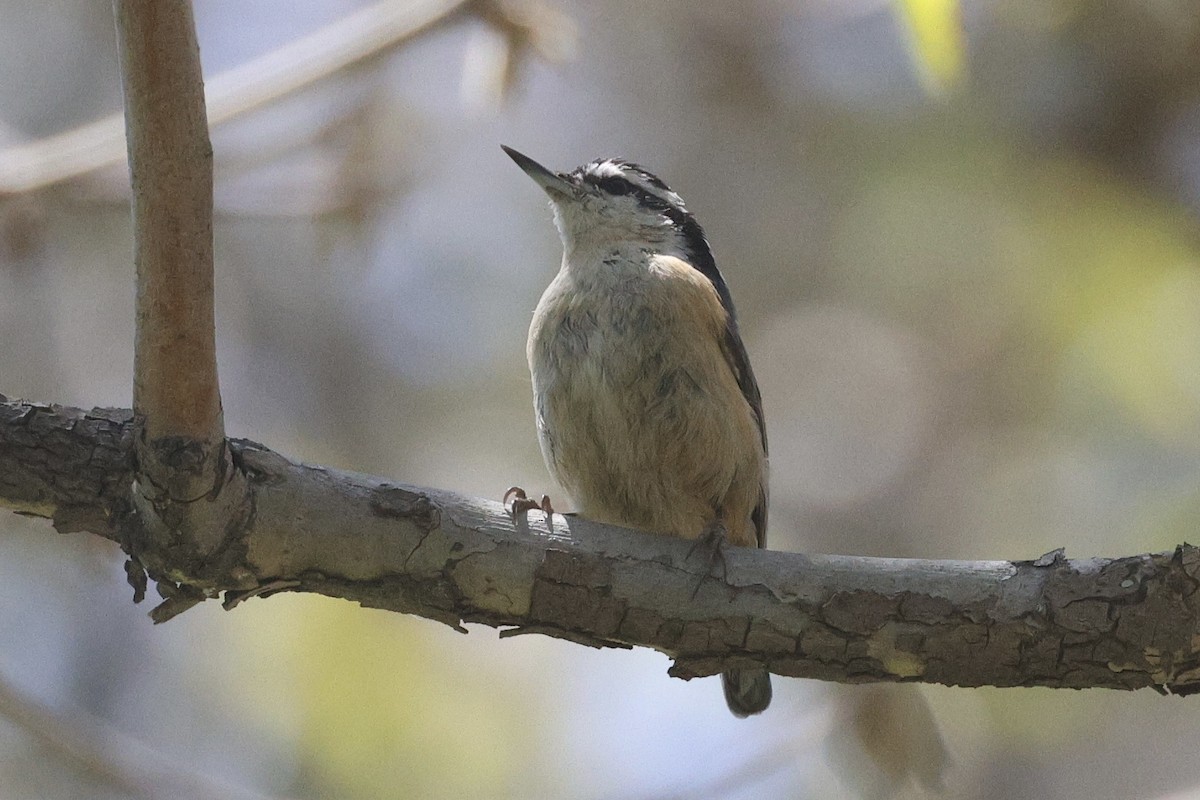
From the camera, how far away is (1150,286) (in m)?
5.07

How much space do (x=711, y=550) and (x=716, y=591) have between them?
0.14m

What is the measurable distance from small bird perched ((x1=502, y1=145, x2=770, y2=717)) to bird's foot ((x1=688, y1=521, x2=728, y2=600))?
625 millimetres

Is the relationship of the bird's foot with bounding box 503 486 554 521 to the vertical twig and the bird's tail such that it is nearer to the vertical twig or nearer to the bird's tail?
the vertical twig

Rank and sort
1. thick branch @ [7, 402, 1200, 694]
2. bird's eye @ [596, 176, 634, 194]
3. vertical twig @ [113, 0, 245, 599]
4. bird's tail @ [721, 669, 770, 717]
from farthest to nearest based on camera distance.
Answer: bird's eye @ [596, 176, 634, 194], bird's tail @ [721, 669, 770, 717], thick branch @ [7, 402, 1200, 694], vertical twig @ [113, 0, 245, 599]

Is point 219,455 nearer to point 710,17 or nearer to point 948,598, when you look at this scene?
point 948,598

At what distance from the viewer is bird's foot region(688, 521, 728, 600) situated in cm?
325

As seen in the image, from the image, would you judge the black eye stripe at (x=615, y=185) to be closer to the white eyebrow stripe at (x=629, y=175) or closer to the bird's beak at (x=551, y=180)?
the white eyebrow stripe at (x=629, y=175)

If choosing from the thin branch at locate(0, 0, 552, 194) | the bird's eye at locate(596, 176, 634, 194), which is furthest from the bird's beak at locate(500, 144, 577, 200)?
the thin branch at locate(0, 0, 552, 194)

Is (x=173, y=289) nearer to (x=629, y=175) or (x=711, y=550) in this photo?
(x=711, y=550)

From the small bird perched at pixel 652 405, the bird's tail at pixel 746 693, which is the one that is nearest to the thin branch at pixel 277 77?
the small bird perched at pixel 652 405

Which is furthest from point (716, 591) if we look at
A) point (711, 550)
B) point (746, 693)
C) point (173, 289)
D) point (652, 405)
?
point (173, 289)

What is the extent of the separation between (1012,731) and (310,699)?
335cm

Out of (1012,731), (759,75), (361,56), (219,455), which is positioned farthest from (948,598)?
(759,75)

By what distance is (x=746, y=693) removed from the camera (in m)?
4.54
